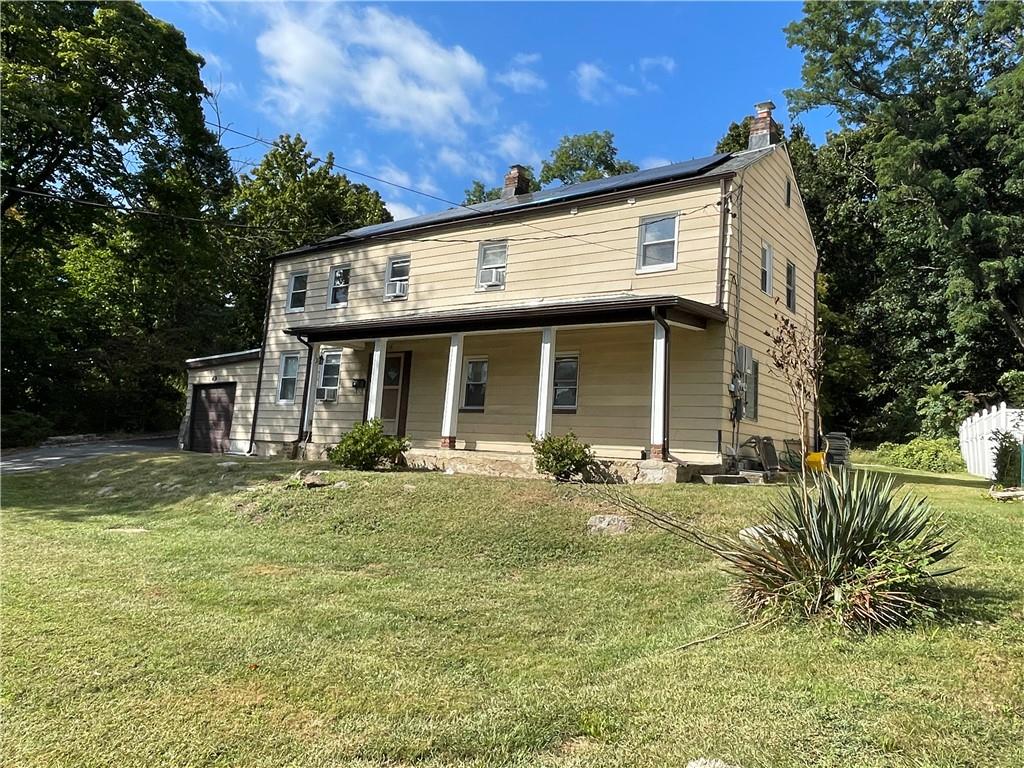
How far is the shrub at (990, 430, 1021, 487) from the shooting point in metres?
10.9

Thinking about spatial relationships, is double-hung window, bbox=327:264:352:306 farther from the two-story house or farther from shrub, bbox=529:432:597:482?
shrub, bbox=529:432:597:482

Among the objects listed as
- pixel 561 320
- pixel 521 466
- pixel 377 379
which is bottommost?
pixel 521 466

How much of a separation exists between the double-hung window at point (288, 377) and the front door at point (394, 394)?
3.41 meters

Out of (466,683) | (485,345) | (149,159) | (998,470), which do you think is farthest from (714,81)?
(149,159)

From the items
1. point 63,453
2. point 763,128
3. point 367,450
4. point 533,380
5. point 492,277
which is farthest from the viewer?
point 63,453

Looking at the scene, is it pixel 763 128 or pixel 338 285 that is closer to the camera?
pixel 763 128

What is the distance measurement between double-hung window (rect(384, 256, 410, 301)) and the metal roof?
31.5 inches

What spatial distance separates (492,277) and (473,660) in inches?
468

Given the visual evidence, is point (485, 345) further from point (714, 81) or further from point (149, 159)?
point (149, 159)

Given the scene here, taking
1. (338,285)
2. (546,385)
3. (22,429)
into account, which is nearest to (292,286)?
(338,285)

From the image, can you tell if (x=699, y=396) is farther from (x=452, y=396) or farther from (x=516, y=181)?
(x=516, y=181)

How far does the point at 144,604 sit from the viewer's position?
5457mm

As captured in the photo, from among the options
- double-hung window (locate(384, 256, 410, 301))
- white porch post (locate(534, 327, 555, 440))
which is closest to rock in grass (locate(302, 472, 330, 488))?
white porch post (locate(534, 327, 555, 440))

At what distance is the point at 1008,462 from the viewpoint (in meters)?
11.2
